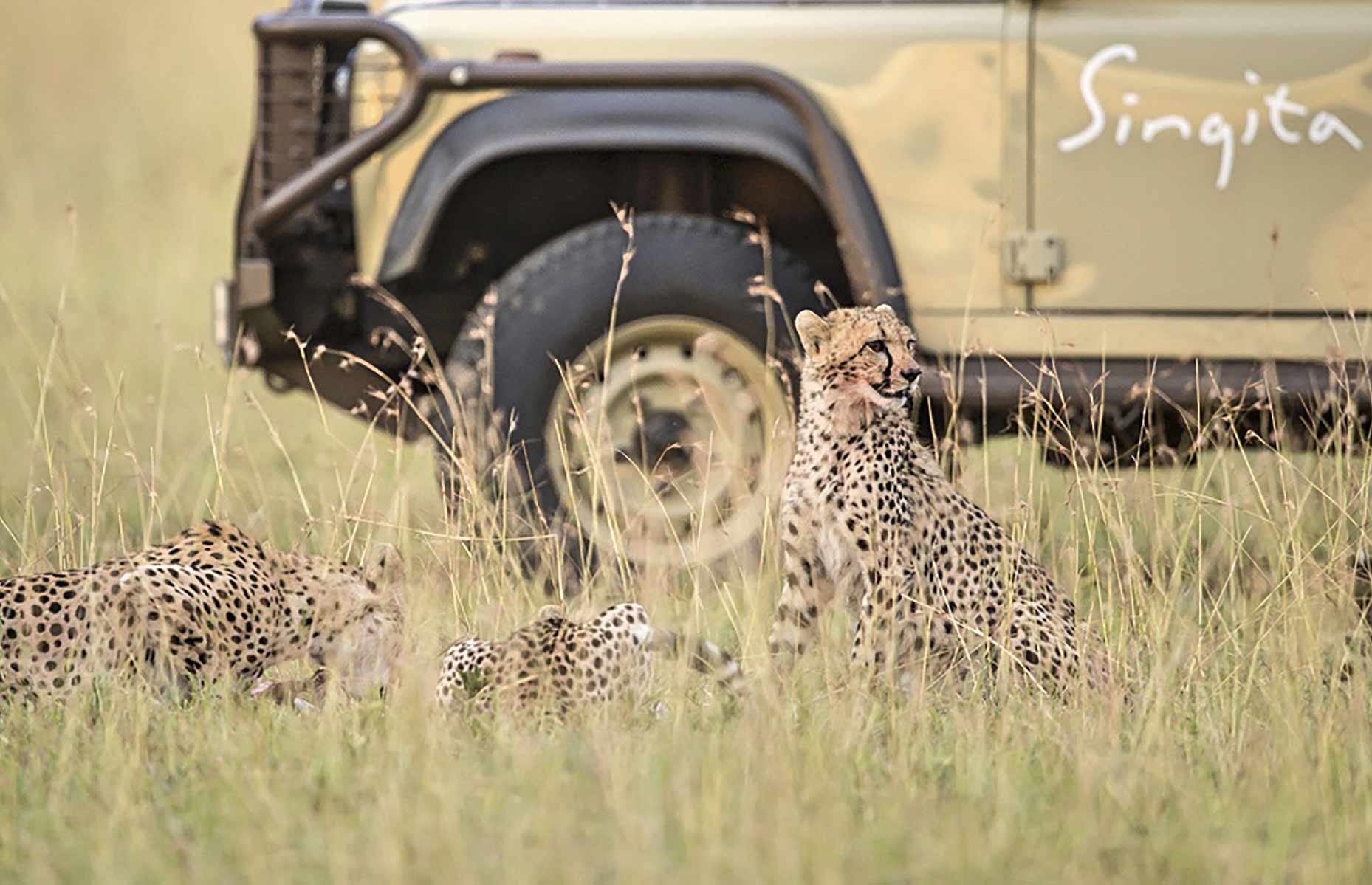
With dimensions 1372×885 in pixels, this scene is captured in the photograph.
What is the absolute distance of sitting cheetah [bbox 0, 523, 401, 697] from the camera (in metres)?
4.05

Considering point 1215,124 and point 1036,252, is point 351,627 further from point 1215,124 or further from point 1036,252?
point 1215,124

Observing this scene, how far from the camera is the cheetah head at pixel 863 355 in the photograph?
4316 millimetres

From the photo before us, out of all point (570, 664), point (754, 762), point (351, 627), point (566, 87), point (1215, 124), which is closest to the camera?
point (754, 762)

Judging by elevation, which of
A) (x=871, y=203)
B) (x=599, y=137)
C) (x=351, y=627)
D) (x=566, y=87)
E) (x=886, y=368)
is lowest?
(x=351, y=627)

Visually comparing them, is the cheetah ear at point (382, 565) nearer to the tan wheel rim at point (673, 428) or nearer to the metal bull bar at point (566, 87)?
the tan wheel rim at point (673, 428)

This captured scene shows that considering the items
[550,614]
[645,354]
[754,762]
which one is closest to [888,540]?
[550,614]

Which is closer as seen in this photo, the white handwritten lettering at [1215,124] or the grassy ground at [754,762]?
the grassy ground at [754,762]

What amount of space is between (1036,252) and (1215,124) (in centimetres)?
48

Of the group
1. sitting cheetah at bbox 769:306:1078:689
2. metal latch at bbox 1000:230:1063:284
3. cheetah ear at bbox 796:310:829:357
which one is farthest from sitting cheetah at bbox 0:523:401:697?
metal latch at bbox 1000:230:1063:284

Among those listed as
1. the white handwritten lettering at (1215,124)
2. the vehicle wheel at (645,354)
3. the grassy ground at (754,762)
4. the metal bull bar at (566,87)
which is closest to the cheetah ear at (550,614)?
the grassy ground at (754,762)

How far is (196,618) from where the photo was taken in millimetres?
4129

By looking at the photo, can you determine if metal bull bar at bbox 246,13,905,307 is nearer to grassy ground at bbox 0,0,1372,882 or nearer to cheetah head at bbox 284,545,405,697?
grassy ground at bbox 0,0,1372,882

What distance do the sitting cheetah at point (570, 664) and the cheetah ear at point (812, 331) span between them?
616mm

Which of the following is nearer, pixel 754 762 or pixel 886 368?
pixel 754 762
